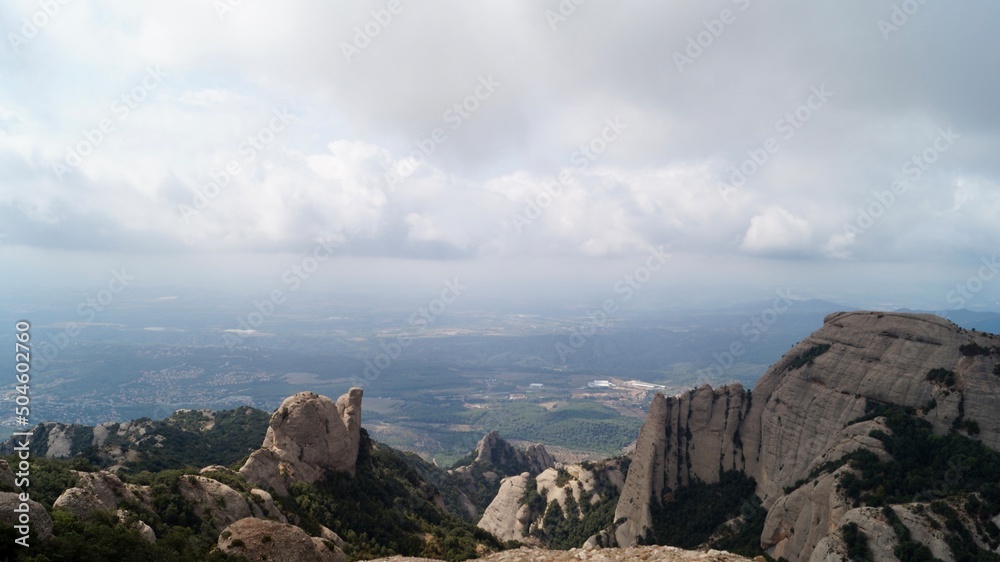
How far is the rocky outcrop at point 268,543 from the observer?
2284cm

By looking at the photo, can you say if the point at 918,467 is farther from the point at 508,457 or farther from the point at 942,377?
the point at 508,457

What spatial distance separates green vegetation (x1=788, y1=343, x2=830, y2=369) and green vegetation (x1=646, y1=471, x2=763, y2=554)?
14938 millimetres

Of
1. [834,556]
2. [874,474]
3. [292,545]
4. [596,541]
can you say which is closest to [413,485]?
[596,541]

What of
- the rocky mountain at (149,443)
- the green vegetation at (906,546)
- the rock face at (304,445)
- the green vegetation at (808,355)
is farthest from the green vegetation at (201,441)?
the green vegetation at (808,355)

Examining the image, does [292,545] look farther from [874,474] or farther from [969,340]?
[969,340]

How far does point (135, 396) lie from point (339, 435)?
660 ft

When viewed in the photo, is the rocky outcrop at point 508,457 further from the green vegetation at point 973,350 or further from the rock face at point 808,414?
the green vegetation at point 973,350

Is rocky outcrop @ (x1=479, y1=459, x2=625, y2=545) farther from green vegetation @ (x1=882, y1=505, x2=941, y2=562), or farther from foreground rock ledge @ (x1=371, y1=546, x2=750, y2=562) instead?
foreground rock ledge @ (x1=371, y1=546, x2=750, y2=562)

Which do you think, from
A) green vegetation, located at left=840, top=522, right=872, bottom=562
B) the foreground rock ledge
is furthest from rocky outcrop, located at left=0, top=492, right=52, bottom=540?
green vegetation, located at left=840, top=522, right=872, bottom=562

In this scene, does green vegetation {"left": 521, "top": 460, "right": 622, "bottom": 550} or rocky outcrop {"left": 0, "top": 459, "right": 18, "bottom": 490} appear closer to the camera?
rocky outcrop {"left": 0, "top": 459, "right": 18, "bottom": 490}

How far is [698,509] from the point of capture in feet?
200

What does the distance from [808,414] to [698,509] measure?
1720 cm

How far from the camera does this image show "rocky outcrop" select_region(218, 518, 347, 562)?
74.9 ft

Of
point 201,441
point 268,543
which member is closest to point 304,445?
point 268,543
